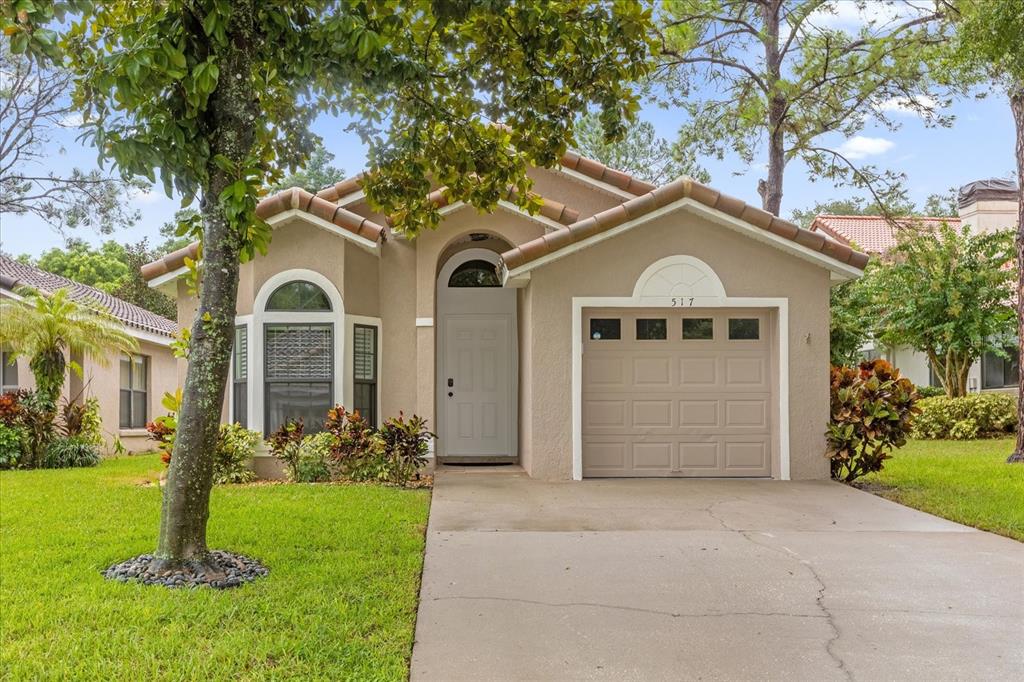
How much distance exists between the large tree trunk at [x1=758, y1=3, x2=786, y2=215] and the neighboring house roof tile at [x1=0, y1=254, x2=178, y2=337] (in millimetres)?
15040

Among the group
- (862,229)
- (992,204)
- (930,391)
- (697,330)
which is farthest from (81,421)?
(862,229)

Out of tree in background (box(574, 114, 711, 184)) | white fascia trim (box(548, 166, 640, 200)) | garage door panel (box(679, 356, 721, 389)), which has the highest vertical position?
tree in background (box(574, 114, 711, 184))

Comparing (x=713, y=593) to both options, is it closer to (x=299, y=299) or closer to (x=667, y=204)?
(x=667, y=204)

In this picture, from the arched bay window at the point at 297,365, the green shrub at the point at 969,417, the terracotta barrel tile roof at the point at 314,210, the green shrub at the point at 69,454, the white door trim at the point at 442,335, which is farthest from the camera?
the green shrub at the point at 969,417

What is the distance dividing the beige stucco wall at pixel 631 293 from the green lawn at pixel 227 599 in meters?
2.63

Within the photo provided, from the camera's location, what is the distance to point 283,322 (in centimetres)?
1212

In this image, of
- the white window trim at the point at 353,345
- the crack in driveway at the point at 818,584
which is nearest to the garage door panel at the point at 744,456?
the crack in driveway at the point at 818,584

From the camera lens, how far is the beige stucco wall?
454 inches

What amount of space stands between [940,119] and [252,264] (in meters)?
17.7

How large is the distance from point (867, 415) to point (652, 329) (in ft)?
9.95

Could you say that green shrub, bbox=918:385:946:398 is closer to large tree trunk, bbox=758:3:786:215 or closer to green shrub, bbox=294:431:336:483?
large tree trunk, bbox=758:3:786:215

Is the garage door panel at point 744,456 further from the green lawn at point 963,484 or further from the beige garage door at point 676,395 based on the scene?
the green lawn at point 963,484

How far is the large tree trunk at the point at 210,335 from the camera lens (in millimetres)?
6277

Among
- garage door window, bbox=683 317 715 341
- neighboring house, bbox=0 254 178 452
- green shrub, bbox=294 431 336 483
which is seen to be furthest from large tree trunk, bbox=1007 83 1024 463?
neighboring house, bbox=0 254 178 452
